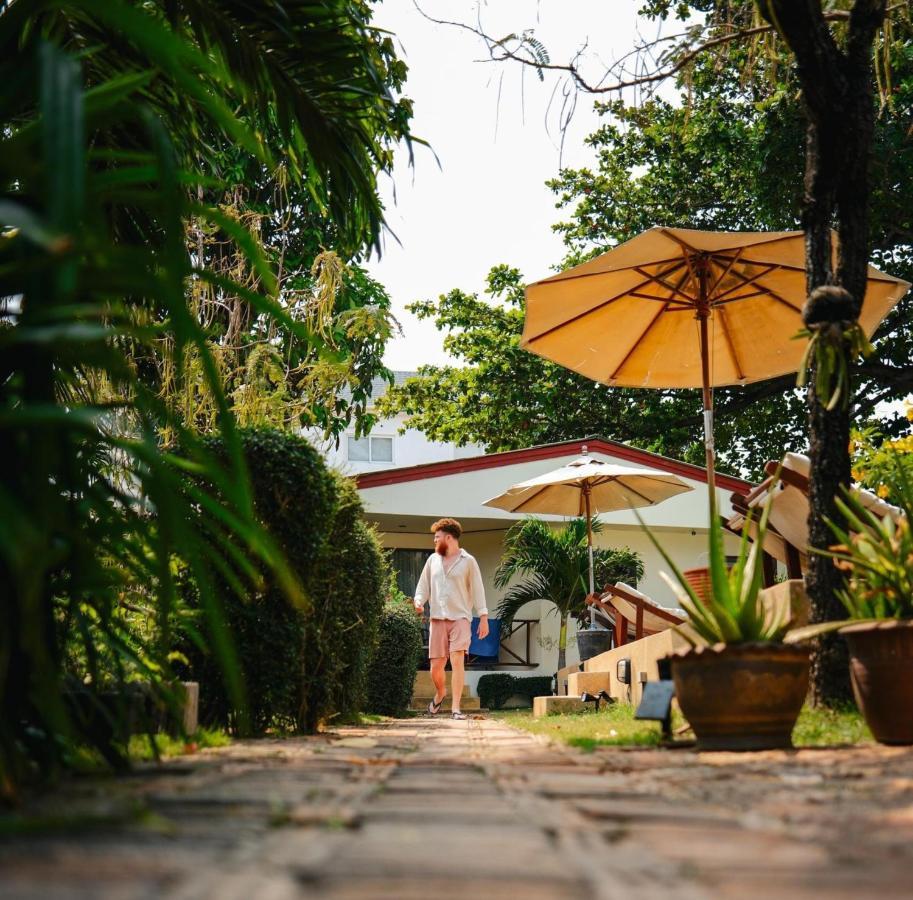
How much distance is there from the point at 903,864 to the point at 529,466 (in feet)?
55.7

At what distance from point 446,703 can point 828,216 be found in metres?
11.8

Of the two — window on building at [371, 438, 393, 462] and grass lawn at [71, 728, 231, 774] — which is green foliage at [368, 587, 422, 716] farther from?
window on building at [371, 438, 393, 462]

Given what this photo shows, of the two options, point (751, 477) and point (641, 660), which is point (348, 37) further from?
point (751, 477)

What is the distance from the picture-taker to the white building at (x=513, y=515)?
60.7 ft

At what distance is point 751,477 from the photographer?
2241 centimetres

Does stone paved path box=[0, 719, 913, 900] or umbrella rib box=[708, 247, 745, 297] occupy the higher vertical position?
umbrella rib box=[708, 247, 745, 297]

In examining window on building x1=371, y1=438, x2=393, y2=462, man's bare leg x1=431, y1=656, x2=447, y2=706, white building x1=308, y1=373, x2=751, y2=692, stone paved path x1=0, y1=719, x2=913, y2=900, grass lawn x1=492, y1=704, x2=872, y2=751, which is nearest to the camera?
stone paved path x1=0, y1=719, x2=913, y2=900

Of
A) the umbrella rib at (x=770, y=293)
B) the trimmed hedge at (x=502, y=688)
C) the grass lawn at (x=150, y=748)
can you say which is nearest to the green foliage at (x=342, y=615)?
the grass lawn at (x=150, y=748)

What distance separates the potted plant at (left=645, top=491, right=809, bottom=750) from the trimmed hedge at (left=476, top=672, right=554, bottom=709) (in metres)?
12.7

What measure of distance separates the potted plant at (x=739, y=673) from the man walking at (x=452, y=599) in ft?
17.8

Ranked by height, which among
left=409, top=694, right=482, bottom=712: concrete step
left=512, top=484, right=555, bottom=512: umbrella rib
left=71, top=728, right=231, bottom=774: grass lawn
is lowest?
left=409, top=694, right=482, bottom=712: concrete step

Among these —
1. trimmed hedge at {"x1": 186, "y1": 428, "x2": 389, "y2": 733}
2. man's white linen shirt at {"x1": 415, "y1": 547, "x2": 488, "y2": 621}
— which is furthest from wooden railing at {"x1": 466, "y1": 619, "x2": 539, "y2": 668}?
trimmed hedge at {"x1": 186, "y1": 428, "x2": 389, "y2": 733}

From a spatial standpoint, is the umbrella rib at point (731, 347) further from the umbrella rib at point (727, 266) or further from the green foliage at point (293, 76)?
the green foliage at point (293, 76)

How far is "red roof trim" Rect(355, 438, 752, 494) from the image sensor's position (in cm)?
1841
